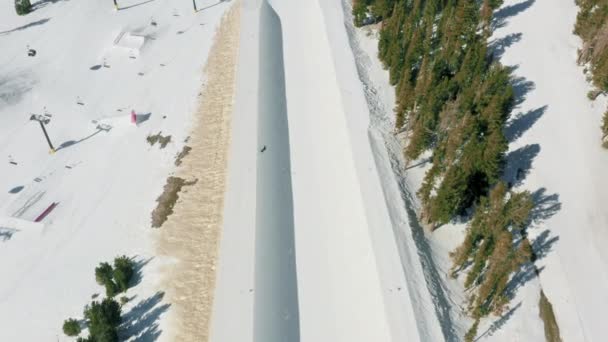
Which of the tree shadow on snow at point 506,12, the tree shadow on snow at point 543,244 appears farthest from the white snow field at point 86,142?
the tree shadow on snow at point 506,12

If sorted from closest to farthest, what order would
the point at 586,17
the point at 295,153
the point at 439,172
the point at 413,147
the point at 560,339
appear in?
the point at 560,339, the point at 439,172, the point at 413,147, the point at 295,153, the point at 586,17

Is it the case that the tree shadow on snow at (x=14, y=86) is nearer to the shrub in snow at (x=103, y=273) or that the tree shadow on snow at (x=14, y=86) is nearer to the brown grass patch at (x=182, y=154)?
the brown grass patch at (x=182, y=154)

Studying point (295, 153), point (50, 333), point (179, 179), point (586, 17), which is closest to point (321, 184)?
point (295, 153)

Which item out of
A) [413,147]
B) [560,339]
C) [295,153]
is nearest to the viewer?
[560,339]

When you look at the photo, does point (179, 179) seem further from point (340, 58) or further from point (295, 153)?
point (340, 58)

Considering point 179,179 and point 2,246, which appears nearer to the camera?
point 2,246

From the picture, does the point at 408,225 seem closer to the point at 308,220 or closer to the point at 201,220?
the point at 308,220
